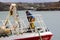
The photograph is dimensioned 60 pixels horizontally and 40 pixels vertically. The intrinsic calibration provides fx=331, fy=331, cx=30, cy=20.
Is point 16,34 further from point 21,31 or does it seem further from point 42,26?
point 42,26

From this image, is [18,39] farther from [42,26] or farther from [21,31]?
[42,26]

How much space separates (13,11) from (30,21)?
114 centimetres

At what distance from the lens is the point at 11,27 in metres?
18.8

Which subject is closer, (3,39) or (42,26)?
(3,39)

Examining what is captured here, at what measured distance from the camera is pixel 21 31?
18.6 meters

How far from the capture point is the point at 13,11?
62.2 ft

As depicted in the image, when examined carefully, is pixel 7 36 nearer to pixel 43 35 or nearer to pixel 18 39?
pixel 18 39

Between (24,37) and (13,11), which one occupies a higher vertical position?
(13,11)

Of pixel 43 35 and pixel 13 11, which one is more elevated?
pixel 13 11

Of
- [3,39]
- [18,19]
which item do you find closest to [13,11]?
[18,19]

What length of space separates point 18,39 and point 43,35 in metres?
1.47

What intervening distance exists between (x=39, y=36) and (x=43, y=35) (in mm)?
407

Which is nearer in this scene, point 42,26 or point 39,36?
point 39,36

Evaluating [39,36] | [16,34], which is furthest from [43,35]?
[16,34]
